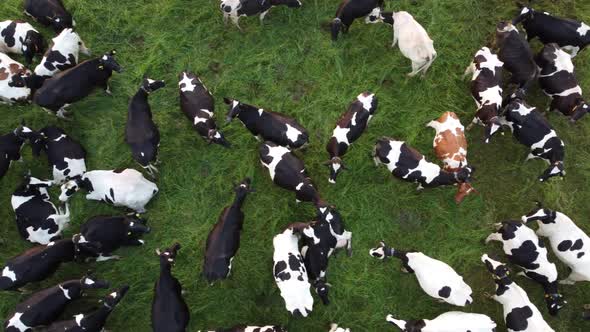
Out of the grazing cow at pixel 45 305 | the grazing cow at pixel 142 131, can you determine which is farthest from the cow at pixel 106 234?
the grazing cow at pixel 142 131

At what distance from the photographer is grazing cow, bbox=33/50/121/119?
5895mm

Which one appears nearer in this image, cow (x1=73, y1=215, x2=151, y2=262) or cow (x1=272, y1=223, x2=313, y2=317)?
cow (x1=272, y1=223, x2=313, y2=317)

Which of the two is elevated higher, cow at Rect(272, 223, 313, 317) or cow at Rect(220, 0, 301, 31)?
cow at Rect(220, 0, 301, 31)

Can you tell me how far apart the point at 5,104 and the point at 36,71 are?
2.79ft

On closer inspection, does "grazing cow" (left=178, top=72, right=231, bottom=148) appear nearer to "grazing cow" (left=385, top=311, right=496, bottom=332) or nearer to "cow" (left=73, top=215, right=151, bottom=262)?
"cow" (left=73, top=215, right=151, bottom=262)

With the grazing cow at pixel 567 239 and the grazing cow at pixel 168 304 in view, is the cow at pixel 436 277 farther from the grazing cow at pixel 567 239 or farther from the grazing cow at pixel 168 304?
the grazing cow at pixel 168 304

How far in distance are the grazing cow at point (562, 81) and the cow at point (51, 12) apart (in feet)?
21.7

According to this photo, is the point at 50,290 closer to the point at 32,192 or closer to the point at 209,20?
the point at 32,192

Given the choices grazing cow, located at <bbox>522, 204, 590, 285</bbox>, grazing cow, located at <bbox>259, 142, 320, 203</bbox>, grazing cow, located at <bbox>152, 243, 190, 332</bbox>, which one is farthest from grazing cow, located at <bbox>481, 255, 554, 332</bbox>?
grazing cow, located at <bbox>152, 243, 190, 332</bbox>

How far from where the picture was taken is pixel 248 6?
636 centimetres

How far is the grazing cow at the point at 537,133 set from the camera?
589 centimetres

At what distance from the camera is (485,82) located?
606 centimetres

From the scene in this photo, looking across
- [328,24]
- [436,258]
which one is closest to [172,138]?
[328,24]

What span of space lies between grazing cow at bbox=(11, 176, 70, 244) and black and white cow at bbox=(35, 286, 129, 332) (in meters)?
1.09
